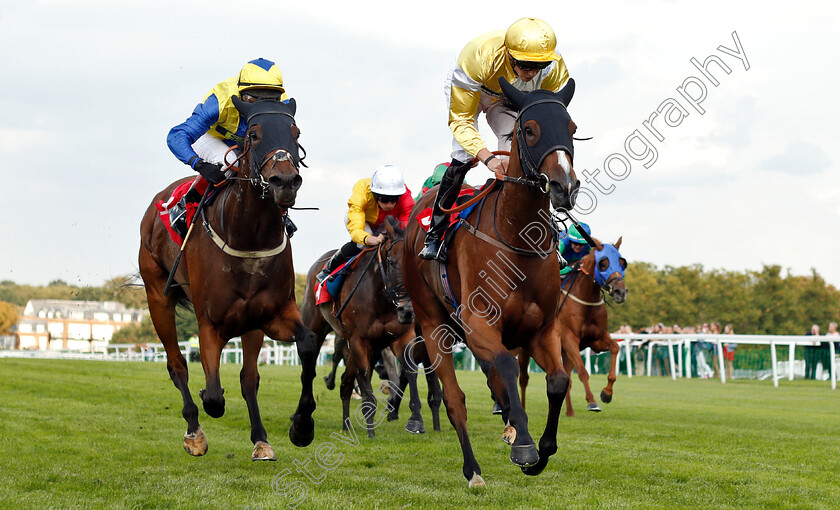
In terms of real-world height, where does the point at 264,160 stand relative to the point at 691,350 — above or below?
above

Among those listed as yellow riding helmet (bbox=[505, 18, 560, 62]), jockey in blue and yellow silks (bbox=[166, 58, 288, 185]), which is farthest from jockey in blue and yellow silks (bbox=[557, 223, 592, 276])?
yellow riding helmet (bbox=[505, 18, 560, 62])

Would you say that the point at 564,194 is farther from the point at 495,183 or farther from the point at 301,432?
the point at 301,432

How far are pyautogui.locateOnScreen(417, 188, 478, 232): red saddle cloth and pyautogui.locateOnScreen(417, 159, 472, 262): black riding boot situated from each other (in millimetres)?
51

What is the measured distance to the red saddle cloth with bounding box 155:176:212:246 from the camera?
7137mm

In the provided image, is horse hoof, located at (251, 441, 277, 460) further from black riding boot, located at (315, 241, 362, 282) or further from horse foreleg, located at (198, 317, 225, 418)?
black riding boot, located at (315, 241, 362, 282)

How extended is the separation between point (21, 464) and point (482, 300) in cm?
371

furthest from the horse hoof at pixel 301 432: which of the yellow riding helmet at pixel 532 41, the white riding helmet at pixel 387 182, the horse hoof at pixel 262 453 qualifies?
the white riding helmet at pixel 387 182

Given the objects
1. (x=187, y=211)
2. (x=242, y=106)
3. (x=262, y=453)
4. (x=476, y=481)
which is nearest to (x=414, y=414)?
(x=262, y=453)

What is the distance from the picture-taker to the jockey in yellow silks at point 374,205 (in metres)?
9.80

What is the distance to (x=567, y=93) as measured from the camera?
545 centimetres

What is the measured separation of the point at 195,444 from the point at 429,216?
97.2 inches

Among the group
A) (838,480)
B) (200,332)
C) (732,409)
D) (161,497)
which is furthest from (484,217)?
(732,409)

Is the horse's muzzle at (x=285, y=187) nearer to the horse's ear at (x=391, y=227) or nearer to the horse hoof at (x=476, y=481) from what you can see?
the horse hoof at (x=476, y=481)

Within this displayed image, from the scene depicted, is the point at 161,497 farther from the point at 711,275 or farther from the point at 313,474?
the point at 711,275
